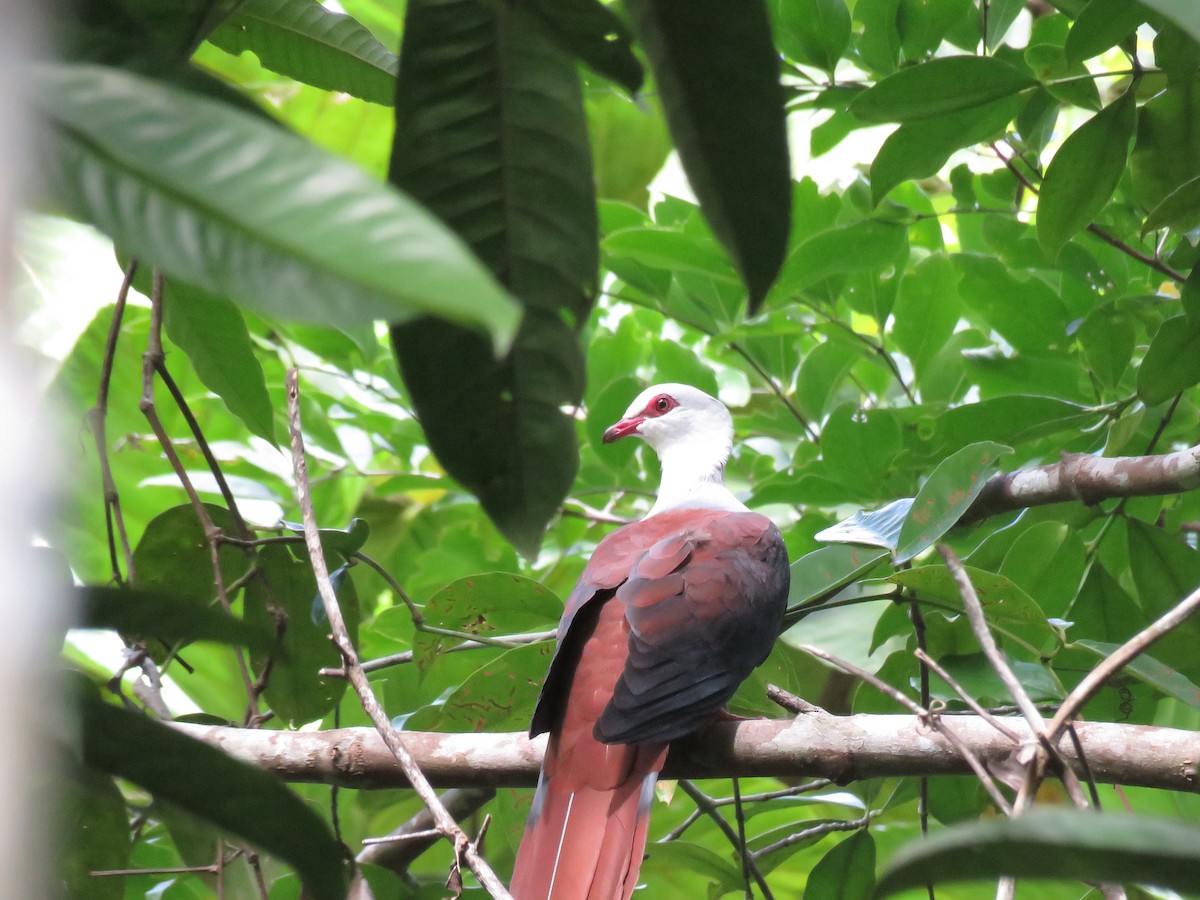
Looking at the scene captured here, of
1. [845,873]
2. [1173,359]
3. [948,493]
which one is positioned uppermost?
[1173,359]

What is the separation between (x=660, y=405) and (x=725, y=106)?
6.52 ft

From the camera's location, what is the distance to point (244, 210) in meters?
0.37

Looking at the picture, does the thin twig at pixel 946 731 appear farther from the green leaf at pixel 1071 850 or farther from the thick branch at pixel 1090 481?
the thick branch at pixel 1090 481

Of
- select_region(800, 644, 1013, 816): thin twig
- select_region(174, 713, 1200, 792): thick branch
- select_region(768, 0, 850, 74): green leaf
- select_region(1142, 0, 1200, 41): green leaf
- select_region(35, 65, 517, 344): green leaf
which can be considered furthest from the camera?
select_region(768, 0, 850, 74): green leaf

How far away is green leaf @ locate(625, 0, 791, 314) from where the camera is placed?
60cm

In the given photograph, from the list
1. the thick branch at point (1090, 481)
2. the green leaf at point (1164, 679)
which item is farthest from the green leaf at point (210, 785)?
the thick branch at point (1090, 481)

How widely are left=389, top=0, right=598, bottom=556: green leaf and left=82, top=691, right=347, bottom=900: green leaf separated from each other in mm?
215

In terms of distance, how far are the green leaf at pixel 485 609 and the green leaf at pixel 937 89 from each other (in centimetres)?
85

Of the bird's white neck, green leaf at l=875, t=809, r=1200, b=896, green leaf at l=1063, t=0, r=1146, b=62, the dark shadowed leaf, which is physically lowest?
the bird's white neck

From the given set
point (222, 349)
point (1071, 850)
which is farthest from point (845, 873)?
point (1071, 850)

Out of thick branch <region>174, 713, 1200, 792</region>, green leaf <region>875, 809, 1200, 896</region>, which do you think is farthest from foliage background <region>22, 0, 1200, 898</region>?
green leaf <region>875, 809, 1200, 896</region>

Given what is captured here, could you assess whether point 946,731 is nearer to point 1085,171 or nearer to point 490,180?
point 490,180

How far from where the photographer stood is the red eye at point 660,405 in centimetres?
257

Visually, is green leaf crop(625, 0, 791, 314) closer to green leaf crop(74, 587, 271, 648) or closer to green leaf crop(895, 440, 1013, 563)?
green leaf crop(74, 587, 271, 648)
